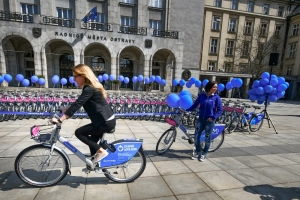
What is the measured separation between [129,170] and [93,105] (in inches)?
61.2

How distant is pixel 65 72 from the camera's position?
21453 mm

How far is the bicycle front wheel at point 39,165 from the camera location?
2588 millimetres

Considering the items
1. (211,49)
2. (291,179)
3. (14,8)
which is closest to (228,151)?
(291,179)

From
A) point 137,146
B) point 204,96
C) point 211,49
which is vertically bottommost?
point 137,146

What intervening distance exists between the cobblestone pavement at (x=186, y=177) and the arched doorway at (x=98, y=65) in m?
18.0

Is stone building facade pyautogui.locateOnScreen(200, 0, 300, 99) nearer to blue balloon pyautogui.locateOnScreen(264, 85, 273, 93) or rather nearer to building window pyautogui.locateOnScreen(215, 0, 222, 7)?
building window pyautogui.locateOnScreen(215, 0, 222, 7)

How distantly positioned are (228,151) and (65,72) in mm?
22458

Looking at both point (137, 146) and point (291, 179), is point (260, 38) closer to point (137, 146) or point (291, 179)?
point (291, 179)

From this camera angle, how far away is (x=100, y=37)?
17.7 m

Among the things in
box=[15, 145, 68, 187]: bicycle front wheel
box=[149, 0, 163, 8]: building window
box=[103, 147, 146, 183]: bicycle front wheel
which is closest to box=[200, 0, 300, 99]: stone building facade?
box=[149, 0, 163, 8]: building window

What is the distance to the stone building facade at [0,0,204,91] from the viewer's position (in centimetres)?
1636

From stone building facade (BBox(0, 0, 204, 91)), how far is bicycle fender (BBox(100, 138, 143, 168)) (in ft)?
54.8

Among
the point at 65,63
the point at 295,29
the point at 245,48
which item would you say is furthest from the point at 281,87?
the point at 295,29

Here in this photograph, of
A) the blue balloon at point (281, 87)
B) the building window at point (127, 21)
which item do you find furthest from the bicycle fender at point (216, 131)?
the building window at point (127, 21)
